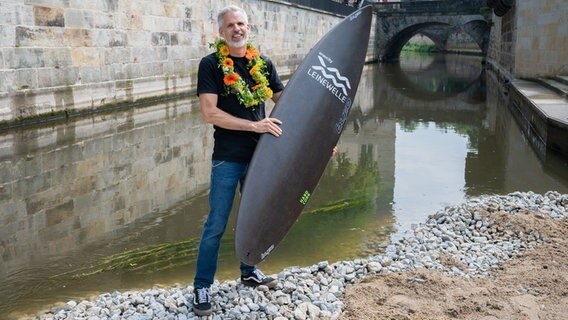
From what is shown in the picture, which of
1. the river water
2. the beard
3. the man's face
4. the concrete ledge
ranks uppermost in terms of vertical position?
the man's face

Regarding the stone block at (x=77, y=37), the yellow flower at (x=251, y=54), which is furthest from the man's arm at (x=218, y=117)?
the stone block at (x=77, y=37)

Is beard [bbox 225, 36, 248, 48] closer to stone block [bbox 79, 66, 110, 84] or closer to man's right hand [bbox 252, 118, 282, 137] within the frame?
man's right hand [bbox 252, 118, 282, 137]

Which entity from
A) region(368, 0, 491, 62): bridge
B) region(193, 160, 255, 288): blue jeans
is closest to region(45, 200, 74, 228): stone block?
region(193, 160, 255, 288): blue jeans

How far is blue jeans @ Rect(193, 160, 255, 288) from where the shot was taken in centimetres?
344

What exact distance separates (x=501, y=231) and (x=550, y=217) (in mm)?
612

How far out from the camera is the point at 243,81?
134 inches

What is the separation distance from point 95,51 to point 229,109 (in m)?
9.33

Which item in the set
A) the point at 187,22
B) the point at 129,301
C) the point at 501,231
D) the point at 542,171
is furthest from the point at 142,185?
the point at 187,22

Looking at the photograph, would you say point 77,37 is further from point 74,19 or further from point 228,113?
point 228,113

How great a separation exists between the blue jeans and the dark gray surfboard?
11 centimetres

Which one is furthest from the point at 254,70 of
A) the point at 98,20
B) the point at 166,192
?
the point at 98,20

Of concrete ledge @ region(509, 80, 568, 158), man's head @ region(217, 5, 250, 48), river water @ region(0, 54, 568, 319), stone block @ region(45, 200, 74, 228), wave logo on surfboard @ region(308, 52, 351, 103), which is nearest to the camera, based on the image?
man's head @ region(217, 5, 250, 48)

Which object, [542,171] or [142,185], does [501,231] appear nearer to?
[542,171]

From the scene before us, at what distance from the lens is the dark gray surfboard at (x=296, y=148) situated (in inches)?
141
